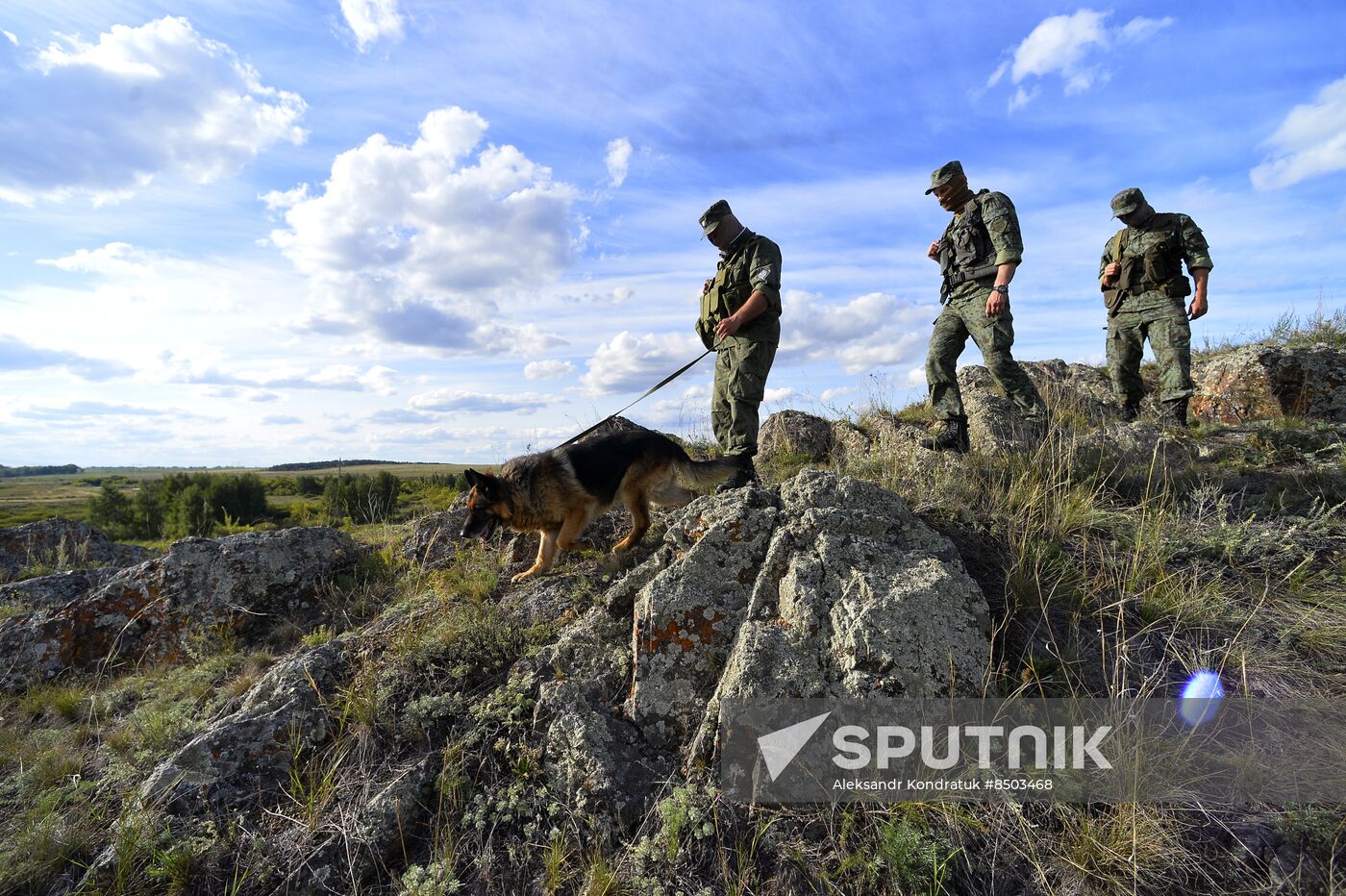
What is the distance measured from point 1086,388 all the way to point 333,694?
10.6m

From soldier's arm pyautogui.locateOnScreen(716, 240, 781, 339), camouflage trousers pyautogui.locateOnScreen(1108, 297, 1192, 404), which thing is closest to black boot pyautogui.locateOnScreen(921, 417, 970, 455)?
soldier's arm pyautogui.locateOnScreen(716, 240, 781, 339)

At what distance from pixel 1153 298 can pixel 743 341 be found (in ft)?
19.6

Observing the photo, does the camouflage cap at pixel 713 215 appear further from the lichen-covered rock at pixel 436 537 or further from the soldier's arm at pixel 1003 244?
the lichen-covered rock at pixel 436 537

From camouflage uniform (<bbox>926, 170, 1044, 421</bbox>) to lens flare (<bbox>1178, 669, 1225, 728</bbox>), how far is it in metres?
3.39

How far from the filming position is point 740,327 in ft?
17.7

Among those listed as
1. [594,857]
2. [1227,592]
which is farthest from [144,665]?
[1227,592]

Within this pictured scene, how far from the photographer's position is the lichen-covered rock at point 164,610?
4527 millimetres

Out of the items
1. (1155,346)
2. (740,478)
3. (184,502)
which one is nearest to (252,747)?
(740,478)

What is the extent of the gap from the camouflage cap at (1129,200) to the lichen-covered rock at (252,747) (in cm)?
980

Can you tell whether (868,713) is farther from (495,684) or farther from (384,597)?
(384,597)

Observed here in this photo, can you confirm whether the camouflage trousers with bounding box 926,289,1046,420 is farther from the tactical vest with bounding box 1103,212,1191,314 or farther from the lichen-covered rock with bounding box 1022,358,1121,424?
the tactical vest with bounding box 1103,212,1191,314

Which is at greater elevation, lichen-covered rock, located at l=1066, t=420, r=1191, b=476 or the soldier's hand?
the soldier's hand

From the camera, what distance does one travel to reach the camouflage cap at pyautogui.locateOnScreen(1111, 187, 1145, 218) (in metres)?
7.39

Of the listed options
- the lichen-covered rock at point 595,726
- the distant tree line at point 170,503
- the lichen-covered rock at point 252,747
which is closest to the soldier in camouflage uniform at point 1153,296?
the lichen-covered rock at point 595,726
